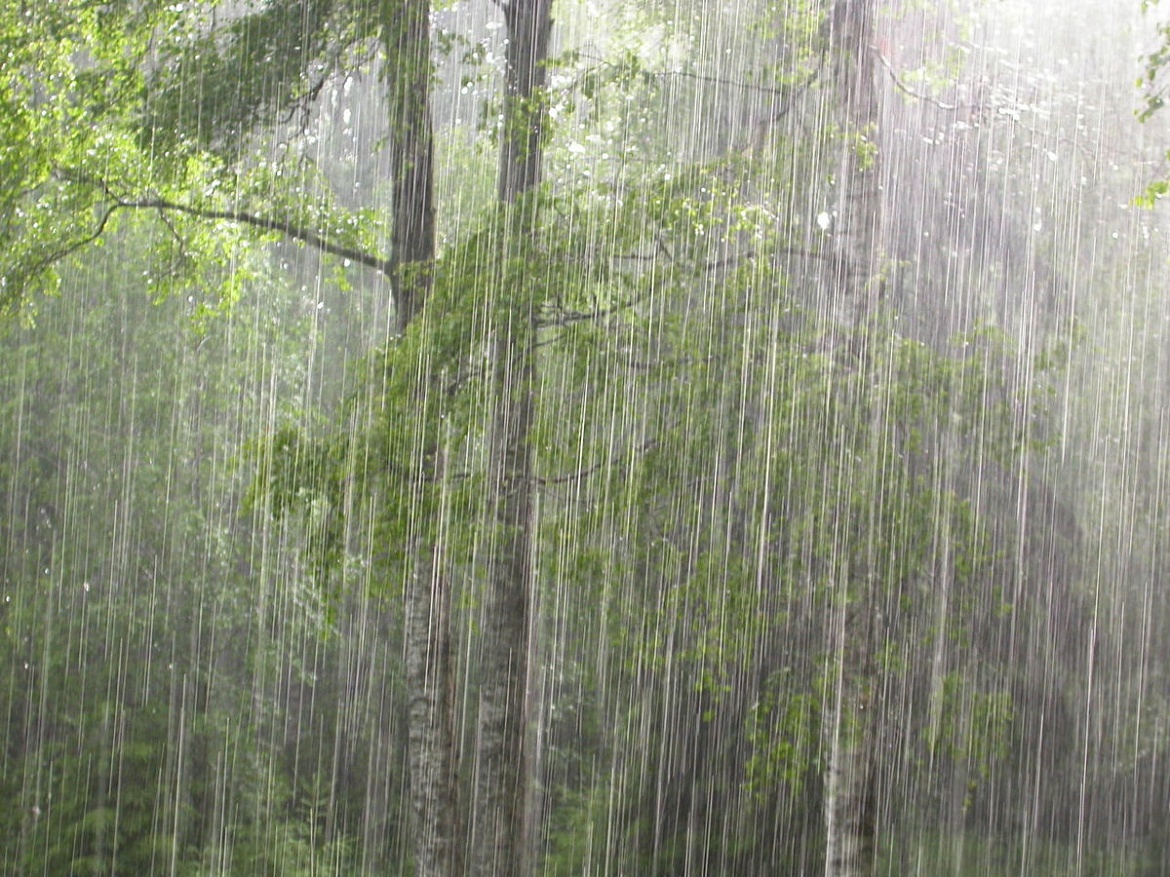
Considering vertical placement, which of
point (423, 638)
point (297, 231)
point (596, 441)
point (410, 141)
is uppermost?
point (410, 141)

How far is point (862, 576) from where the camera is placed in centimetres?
801

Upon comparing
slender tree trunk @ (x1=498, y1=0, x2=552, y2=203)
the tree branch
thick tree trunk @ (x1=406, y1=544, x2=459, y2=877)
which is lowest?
thick tree trunk @ (x1=406, y1=544, x2=459, y2=877)

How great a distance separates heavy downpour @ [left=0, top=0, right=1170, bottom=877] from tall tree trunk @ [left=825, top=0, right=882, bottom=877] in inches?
1.2

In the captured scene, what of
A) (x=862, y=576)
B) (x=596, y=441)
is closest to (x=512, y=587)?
(x=596, y=441)

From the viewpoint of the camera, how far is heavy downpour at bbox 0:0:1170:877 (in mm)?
8352

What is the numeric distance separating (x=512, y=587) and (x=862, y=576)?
317cm

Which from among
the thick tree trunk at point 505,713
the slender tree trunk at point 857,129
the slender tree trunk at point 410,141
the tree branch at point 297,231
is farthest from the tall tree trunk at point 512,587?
the slender tree trunk at point 857,129

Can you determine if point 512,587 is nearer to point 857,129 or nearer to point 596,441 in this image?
point 596,441

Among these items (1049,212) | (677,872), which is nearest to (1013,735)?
(677,872)

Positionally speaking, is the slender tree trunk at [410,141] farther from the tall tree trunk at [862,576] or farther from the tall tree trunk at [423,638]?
the tall tree trunk at [862,576]

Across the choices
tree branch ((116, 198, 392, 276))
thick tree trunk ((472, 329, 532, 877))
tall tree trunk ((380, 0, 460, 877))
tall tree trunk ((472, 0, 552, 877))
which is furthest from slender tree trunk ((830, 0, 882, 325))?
tree branch ((116, 198, 392, 276))

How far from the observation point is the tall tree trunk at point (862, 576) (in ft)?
26.5

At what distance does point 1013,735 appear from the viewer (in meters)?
13.8

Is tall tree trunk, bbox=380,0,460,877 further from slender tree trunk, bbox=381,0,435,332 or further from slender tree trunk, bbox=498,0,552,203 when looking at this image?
slender tree trunk, bbox=498,0,552,203
